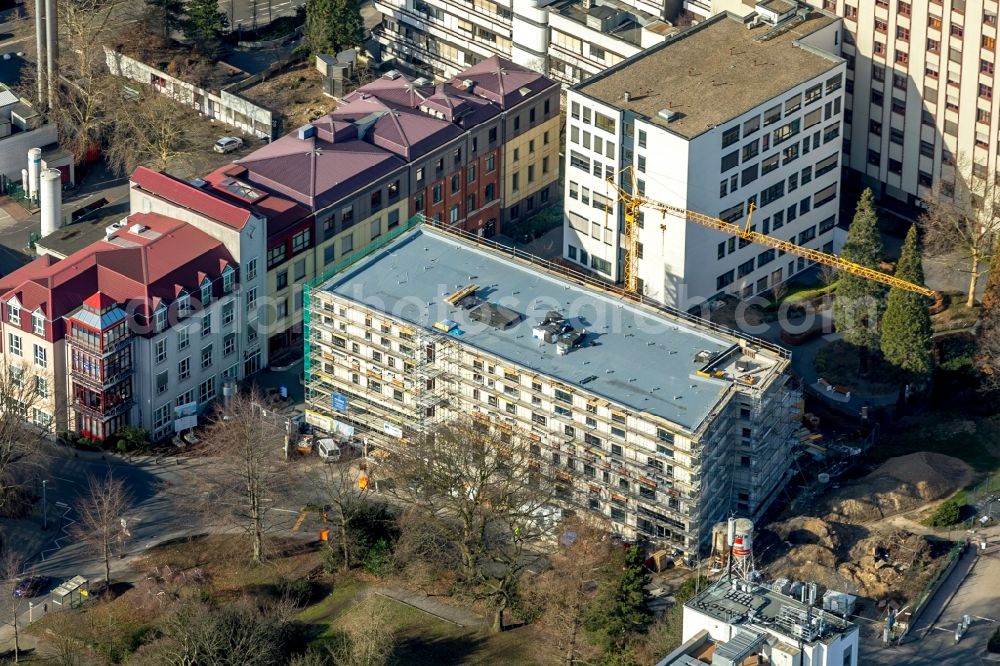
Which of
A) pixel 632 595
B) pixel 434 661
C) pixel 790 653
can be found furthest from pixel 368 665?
pixel 790 653

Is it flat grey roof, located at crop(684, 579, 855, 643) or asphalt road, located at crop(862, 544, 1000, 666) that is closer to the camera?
flat grey roof, located at crop(684, 579, 855, 643)

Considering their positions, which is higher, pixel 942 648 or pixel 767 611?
pixel 767 611

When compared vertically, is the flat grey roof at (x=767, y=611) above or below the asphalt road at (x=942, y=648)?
above

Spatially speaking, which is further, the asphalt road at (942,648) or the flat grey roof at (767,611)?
the asphalt road at (942,648)

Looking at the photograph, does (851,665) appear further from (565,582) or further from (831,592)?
(565,582)

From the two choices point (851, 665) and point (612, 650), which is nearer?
point (851, 665)

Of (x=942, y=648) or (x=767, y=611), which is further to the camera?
(x=942, y=648)

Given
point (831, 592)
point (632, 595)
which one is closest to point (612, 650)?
point (632, 595)

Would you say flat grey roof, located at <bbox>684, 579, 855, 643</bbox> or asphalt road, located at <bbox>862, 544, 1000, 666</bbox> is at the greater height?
flat grey roof, located at <bbox>684, 579, 855, 643</bbox>

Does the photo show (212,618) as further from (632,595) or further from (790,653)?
(790,653)

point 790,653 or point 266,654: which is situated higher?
point 790,653
